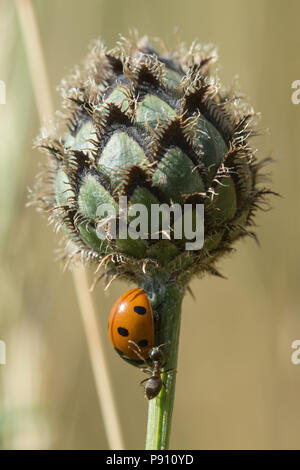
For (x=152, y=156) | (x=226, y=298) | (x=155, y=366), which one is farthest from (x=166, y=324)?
(x=226, y=298)

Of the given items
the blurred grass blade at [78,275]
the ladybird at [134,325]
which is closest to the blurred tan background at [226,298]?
the blurred grass blade at [78,275]

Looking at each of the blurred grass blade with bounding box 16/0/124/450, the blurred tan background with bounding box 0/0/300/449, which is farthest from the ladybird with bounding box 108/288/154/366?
the blurred tan background with bounding box 0/0/300/449

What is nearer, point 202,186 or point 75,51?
point 202,186

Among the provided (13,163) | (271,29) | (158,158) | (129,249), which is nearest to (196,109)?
(158,158)

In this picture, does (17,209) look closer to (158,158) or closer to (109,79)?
(109,79)

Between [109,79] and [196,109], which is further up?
[109,79]

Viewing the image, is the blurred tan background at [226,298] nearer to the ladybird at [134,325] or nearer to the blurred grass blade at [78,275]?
the blurred grass blade at [78,275]

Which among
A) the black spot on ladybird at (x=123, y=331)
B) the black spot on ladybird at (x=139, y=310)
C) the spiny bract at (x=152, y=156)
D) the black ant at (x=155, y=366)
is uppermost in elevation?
the spiny bract at (x=152, y=156)
